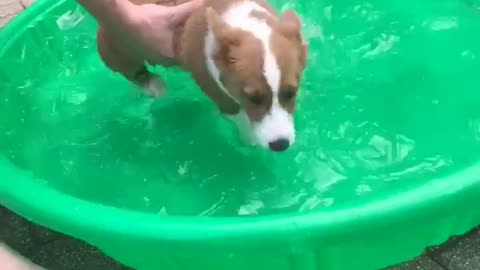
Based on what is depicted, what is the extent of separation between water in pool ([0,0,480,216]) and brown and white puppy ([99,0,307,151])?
0.22m

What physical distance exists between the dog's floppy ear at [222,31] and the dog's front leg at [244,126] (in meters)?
0.17

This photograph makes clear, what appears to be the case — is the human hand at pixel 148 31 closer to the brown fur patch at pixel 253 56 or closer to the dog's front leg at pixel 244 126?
the brown fur patch at pixel 253 56

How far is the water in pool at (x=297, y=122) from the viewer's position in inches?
63.1

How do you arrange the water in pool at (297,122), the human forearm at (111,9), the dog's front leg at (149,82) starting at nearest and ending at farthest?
the human forearm at (111,9)
the water in pool at (297,122)
the dog's front leg at (149,82)

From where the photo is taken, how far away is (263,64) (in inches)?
51.9

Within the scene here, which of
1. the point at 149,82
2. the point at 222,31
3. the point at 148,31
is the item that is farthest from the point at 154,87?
the point at 222,31

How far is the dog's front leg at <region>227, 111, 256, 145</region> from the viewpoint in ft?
5.00

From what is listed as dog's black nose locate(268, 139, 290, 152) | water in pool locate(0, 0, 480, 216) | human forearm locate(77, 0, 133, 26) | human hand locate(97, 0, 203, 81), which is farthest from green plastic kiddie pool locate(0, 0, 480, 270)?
human forearm locate(77, 0, 133, 26)

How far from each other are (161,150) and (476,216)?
2.44 feet

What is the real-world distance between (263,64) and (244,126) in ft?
0.96

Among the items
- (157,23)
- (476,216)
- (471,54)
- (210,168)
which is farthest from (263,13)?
(471,54)

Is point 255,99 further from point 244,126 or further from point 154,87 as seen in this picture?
point 154,87

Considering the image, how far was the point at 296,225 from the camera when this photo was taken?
1.17m

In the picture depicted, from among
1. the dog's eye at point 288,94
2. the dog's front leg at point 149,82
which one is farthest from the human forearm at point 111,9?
the dog's eye at point 288,94
